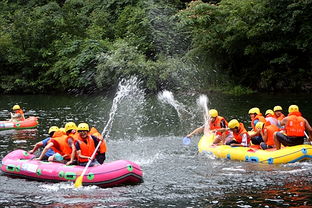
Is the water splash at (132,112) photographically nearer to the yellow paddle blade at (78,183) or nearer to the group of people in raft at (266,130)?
the group of people in raft at (266,130)

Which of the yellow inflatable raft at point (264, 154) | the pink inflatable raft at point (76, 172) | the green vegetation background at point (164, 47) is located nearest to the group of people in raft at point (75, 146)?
the pink inflatable raft at point (76, 172)

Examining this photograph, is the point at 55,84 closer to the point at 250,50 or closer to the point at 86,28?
the point at 86,28

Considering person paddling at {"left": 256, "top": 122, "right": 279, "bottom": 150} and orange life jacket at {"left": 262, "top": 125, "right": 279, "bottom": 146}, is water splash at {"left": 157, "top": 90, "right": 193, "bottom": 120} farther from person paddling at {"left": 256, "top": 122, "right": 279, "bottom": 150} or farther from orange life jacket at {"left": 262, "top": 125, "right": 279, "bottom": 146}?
orange life jacket at {"left": 262, "top": 125, "right": 279, "bottom": 146}

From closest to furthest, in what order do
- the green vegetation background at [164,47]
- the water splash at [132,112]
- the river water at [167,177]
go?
the river water at [167,177] < the water splash at [132,112] < the green vegetation background at [164,47]

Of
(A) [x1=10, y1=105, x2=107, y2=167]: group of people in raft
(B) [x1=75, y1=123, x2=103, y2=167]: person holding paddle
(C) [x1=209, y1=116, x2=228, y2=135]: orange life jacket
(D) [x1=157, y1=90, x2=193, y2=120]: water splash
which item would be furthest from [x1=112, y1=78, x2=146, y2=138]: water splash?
(B) [x1=75, y1=123, x2=103, y2=167]: person holding paddle

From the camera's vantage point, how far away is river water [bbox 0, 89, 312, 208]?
11109 mm

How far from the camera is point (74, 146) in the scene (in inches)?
511

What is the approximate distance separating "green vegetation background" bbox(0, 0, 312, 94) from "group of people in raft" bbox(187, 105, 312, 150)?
15109 millimetres

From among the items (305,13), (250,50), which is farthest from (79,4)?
(305,13)

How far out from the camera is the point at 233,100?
29500mm

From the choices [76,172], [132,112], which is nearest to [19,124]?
[132,112]

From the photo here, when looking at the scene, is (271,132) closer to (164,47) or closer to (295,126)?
(295,126)

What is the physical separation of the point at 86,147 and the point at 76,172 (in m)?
0.74

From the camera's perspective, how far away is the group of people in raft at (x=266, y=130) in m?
14.5
